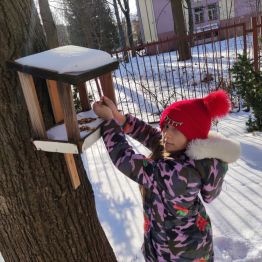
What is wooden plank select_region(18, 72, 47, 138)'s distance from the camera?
1.45 meters

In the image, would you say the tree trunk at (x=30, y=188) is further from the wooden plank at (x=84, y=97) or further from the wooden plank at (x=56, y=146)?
the wooden plank at (x=84, y=97)

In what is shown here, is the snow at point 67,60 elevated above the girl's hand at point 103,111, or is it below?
above

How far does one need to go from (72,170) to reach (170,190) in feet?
1.56

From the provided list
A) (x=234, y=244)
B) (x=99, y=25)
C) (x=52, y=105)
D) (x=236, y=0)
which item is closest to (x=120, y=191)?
(x=234, y=244)

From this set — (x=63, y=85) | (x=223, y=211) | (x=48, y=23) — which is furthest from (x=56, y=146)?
(x=48, y=23)

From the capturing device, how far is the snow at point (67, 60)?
4.40 ft

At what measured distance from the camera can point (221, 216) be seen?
10.3 feet

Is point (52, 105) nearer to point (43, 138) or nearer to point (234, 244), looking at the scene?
point (43, 138)

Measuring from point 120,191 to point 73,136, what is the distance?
264cm

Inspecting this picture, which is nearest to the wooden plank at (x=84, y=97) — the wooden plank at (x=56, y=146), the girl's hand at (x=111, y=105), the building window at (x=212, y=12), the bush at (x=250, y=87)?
the girl's hand at (x=111, y=105)

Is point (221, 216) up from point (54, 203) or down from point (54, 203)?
down

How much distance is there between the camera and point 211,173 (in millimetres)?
1677

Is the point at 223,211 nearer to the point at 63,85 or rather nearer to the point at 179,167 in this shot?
the point at 179,167

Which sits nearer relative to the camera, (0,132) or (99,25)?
(0,132)
